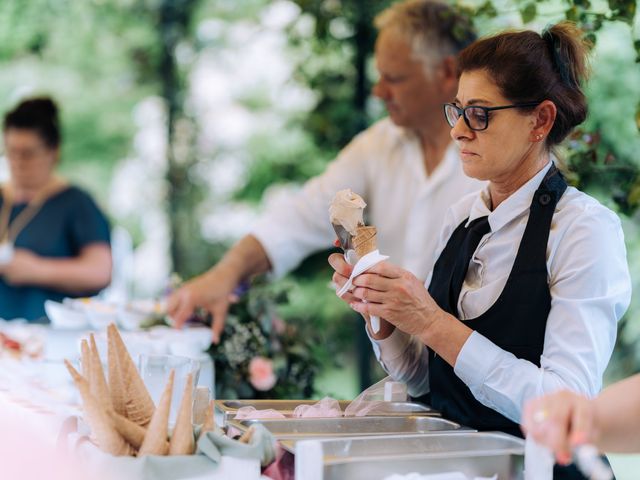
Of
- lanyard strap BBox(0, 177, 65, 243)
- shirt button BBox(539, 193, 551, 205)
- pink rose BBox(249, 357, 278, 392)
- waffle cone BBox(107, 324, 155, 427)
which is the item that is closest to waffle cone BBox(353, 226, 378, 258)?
shirt button BBox(539, 193, 551, 205)

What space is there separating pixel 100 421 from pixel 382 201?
1.98 metres

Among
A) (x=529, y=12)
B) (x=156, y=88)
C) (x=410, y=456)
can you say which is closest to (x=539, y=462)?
(x=410, y=456)

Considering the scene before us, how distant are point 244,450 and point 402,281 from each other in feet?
1.58

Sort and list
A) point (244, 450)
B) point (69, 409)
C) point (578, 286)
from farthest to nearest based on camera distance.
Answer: point (69, 409) → point (578, 286) → point (244, 450)

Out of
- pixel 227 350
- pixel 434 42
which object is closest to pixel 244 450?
pixel 227 350

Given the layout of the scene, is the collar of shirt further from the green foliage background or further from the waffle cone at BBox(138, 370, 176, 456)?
the green foliage background

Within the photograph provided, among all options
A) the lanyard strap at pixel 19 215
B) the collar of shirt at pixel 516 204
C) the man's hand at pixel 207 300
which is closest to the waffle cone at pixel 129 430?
the collar of shirt at pixel 516 204

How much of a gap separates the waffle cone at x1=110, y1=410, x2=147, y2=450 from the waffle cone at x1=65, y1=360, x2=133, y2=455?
0.01 m

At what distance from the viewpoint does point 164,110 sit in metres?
7.10

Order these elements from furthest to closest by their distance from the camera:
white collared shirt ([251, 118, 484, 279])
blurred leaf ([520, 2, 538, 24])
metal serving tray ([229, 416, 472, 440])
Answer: white collared shirt ([251, 118, 484, 279]) → blurred leaf ([520, 2, 538, 24]) → metal serving tray ([229, 416, 472, 440])

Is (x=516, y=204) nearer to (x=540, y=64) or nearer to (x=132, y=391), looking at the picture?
(x=540, y=64)

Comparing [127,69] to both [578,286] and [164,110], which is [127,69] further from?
[578,286]

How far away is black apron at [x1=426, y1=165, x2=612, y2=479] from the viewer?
1737mm

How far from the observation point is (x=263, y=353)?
302cm
